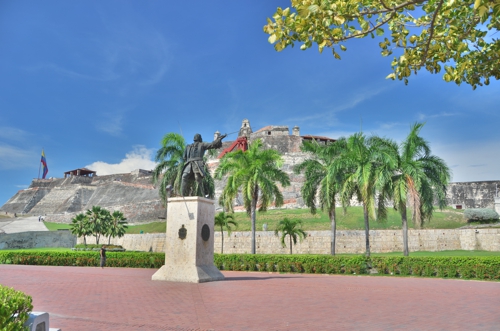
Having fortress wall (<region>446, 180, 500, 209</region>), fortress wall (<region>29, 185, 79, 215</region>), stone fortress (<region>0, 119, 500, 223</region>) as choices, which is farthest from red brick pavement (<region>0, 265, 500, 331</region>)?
fortress wall (<region>29, 185, 79, 215</region>)

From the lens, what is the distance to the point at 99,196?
7194cm

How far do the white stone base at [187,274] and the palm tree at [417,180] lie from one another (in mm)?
10092

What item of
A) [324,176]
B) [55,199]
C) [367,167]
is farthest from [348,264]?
[55,199]

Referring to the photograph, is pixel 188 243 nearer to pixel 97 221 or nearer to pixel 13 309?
pixel 13 309

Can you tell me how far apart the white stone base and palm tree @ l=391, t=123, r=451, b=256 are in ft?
33.1

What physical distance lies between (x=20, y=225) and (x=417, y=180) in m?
46.7

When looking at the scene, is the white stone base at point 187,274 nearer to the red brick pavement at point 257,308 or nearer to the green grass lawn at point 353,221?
the red brick pavement at point 257,308

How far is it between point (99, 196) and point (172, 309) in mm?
69997

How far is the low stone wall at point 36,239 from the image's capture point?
40.4 metres

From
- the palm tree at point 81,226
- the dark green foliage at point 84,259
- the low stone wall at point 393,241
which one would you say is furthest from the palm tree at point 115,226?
the low stone wall at point 393,241

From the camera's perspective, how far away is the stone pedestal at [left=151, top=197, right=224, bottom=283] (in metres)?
11.3

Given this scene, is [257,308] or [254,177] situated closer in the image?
[257,308]

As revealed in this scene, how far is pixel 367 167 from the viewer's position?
18.4m

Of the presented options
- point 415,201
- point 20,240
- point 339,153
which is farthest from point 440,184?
point 20,240
